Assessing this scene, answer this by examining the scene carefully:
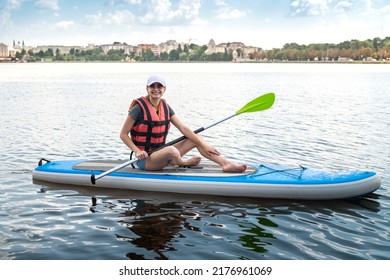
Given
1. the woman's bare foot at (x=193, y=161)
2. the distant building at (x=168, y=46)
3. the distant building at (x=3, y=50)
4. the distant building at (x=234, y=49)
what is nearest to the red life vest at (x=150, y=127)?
the woman's bare foot at (x=193, y=161)

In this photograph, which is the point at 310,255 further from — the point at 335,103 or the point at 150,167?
the point at 335,103

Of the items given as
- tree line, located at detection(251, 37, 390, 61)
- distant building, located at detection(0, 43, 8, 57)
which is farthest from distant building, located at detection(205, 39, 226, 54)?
distant building, located at detection(0, 43, 8, 57)

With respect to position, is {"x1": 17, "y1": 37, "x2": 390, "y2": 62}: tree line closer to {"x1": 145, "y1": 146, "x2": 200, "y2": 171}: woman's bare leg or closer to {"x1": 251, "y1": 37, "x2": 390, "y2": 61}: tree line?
{"x1": 251, "y1": 37, "x2": 390, "y2": 61}: tree line

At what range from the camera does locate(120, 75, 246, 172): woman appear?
605cm

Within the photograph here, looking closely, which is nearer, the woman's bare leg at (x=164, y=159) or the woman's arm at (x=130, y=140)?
the woman's arm at (x=130, y=140)

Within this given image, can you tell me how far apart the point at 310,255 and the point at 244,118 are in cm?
1060

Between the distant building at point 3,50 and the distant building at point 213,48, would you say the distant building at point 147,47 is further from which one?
the distant building at point 3,50

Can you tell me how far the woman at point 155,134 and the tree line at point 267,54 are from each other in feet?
370

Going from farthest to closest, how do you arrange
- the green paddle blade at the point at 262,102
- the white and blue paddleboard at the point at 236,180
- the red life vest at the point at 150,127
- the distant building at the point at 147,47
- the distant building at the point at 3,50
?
the distant building at the point at 147,47, the distant building at the point at 3,50, the green paddle blade at the point at 262,102, the red life vest at the point at 150,127, the white and blue paddleboard at the point at 236,180

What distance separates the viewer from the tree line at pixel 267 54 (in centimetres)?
11394

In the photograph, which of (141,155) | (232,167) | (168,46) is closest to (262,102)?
(232,167)

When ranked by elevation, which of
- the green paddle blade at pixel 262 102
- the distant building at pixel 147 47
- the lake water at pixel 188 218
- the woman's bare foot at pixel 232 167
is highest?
the distant building at pixel 147 47

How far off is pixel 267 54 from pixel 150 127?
422ft

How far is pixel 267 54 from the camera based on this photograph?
13150 centimetres
